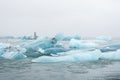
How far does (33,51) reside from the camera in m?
15.9

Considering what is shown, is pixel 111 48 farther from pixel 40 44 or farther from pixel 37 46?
pixel 37 46

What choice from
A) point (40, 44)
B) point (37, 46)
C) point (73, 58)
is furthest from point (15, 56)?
point (73, 58)

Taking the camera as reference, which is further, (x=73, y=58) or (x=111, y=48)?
(x=111, y=48)

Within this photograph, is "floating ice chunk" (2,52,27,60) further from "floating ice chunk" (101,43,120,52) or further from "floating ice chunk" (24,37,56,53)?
"floating ice chunk" (101,43,120,52)

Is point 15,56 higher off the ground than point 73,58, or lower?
higher

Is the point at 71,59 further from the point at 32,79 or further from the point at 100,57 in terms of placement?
the point at 32,79

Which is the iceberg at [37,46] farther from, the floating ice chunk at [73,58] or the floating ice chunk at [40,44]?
the floating ice chunk at [73,58]

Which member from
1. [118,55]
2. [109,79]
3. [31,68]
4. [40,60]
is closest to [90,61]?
[118,55]

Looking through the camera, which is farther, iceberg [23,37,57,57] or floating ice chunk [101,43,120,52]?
floating ice chunk [101,43,120,52]

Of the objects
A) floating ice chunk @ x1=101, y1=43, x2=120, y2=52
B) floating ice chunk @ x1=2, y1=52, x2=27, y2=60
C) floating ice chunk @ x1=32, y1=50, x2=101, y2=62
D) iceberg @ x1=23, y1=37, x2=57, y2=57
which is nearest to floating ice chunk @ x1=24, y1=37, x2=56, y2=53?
iceberg @ x1=23, y1=37, x2=57, y2=57

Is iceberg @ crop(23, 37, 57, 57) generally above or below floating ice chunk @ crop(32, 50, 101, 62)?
above

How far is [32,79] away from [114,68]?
4.21 metres

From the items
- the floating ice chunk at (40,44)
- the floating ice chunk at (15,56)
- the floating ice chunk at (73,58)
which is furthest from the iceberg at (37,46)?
the floating ice chunk at (73,58)

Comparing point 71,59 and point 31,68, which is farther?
point 71,59
